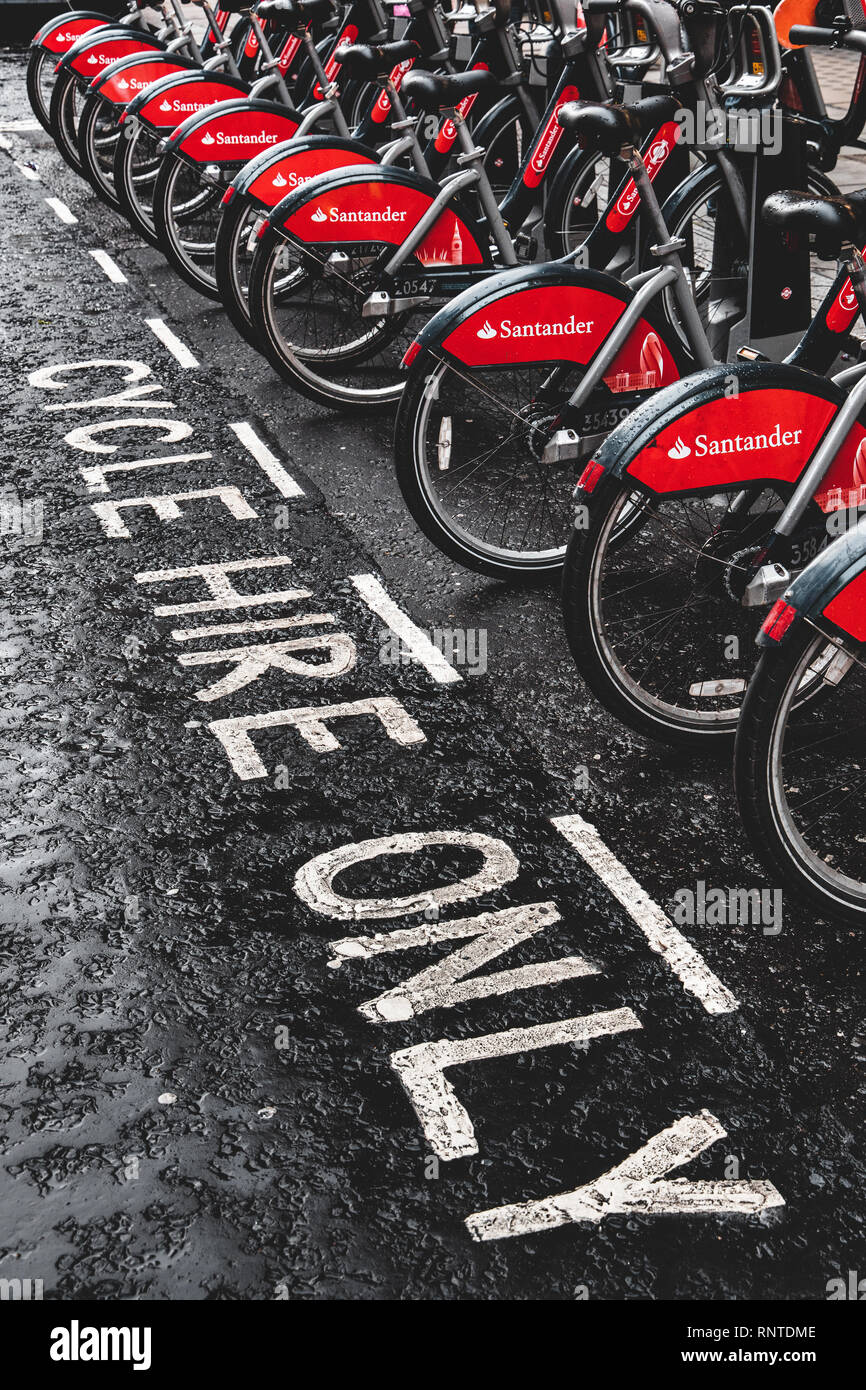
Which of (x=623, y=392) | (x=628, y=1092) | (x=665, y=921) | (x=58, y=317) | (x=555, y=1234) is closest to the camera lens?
(x=555, y=1234)

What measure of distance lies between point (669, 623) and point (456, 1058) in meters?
1.83

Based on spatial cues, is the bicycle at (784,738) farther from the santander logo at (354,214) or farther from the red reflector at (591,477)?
the santander logo at (354,214)

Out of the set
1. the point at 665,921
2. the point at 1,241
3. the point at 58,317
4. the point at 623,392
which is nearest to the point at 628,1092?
the point at 665,921

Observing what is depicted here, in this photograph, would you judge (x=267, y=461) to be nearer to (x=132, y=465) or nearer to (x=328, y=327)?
(x=132, y=465)

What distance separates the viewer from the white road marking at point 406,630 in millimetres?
4816

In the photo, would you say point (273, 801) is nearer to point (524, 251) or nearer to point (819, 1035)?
point (819, 1035)

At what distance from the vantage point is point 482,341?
4879 millimetres

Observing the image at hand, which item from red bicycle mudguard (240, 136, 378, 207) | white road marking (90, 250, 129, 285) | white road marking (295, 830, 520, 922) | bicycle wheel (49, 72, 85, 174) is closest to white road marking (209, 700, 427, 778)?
white road marking (295, 830, 520, 922)

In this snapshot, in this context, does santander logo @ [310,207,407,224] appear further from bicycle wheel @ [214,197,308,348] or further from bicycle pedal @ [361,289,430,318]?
bicycle wheel @ [214,197,308,348]

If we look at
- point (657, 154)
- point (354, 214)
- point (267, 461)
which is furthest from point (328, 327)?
point (657, 154)

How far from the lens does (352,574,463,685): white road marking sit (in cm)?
482

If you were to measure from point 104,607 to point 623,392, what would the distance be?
1958 mm

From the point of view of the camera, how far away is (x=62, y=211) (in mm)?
10922

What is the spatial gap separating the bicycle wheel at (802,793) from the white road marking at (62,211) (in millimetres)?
8215
